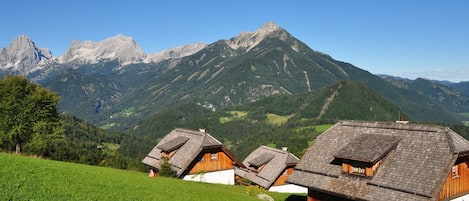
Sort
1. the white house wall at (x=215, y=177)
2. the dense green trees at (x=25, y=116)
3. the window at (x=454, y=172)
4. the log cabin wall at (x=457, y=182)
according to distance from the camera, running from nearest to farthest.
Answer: the log cabin wall at (x=457, y=182) < the window at (x=454, y=172) < the dense green trees at (x=25, y=116) < the white house wall at (x=215, y=177)

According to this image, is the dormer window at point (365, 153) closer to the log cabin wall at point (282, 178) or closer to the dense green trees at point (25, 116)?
the log cabin wall at point (282, 178)

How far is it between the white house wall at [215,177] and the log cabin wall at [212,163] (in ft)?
1.76

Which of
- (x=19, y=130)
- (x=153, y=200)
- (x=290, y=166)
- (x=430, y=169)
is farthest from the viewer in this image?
(x=290, y=166)

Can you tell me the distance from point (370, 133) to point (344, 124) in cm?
365

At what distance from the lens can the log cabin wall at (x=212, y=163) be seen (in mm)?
50000

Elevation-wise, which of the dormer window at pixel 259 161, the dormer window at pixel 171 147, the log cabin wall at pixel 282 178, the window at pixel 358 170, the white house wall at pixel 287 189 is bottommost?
the white house wall at pixel 287 189

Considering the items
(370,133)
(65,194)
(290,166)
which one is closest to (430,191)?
(370,133)

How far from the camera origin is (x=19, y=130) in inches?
1866

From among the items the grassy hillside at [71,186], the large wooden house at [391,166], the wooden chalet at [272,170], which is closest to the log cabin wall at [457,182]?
the large wooden house at [391,166]

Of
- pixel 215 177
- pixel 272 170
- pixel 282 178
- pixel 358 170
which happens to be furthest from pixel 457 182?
pixel 272 170

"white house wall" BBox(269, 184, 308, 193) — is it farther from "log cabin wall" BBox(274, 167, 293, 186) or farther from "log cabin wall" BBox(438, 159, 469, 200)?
"log cabin wall" BBox(438, 159, 469, 200)

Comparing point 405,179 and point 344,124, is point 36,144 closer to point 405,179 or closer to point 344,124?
point 344,124

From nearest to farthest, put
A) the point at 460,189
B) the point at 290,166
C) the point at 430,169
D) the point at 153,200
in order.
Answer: the point at 153,200 → the point at 430,169 → the point at 460,189 → the point at 290,166

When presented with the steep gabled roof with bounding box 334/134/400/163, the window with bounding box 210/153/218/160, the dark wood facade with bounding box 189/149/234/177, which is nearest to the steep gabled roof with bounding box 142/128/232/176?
the dark wood facade with bounding box 189/149/234/177
